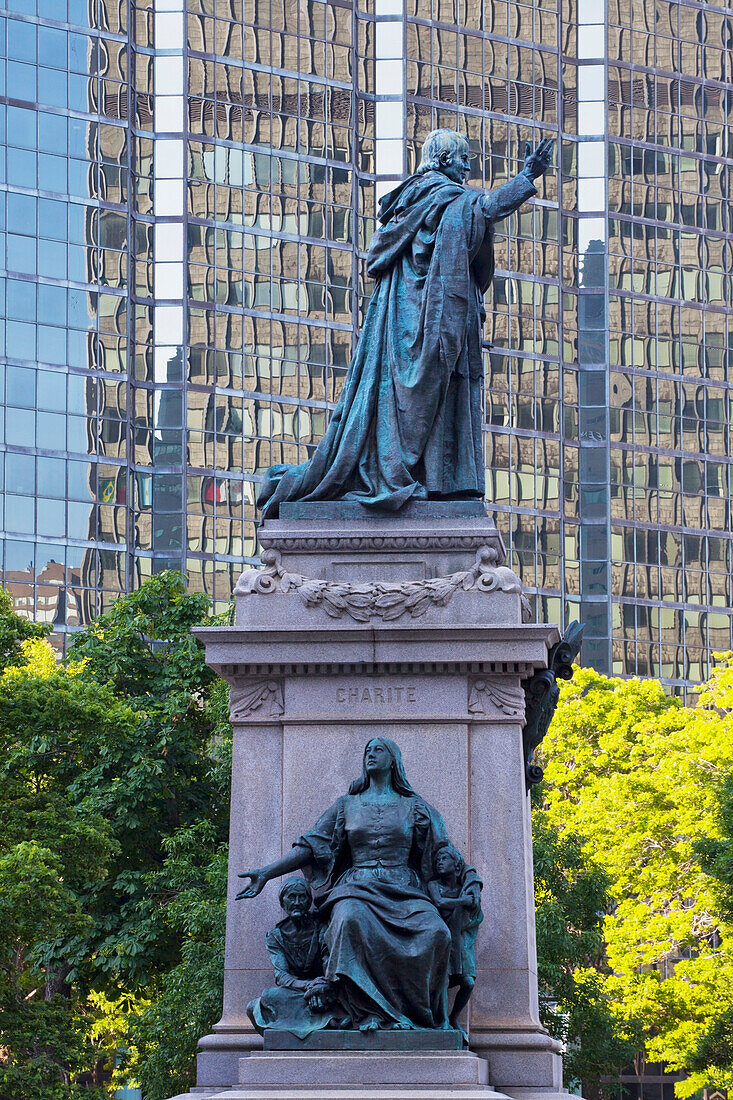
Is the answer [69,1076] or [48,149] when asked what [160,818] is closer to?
[69,1076]

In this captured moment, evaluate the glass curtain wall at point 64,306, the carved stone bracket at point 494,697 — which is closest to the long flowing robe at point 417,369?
the carved stone bracket at point 494,697

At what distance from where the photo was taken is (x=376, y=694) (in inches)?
585

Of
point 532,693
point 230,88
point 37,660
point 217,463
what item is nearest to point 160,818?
point 37,660

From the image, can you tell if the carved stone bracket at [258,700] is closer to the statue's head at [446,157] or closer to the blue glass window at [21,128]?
the statue's head at [446,157]

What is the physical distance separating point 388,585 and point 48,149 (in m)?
74.7

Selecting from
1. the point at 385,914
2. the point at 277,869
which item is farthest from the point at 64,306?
the point at 385,914

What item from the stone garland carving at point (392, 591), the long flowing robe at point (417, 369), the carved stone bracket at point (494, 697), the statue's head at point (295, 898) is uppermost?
the long flowing robe at point (417, 369)

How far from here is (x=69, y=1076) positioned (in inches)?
1385

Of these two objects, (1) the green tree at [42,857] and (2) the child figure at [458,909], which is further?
(1) the green tree at [42,857]

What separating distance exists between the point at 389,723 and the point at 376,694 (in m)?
0.23

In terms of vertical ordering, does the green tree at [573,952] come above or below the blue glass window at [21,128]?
below

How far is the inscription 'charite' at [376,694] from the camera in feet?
48.6

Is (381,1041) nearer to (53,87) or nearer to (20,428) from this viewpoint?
(20,428)

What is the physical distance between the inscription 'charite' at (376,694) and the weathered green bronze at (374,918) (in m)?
0.69
